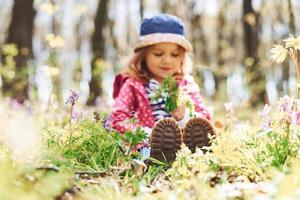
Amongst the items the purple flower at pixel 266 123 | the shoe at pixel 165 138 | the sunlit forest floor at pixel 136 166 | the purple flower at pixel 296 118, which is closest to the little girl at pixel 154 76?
the sunlit forest floor at pixel 136 166

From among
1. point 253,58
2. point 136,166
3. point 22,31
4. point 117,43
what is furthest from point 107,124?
point 117,43

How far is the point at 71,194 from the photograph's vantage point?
192 centimetres

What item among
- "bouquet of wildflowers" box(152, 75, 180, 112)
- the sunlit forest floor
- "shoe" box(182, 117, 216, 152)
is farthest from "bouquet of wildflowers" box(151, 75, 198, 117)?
"shoe" box(182, 117, 216, 152)

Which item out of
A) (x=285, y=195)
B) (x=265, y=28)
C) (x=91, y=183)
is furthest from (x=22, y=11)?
(x=265, y=28)

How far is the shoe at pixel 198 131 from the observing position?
11.3 feet

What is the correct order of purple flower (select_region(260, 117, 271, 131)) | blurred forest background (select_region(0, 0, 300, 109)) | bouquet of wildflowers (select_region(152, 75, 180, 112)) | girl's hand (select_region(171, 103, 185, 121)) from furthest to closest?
blurred forest background (select_region(0, 0, 300, 109)) → girl's hand (select_region(171, 103, 185, 121)) → bouquet of wildflowers (select_region(152, 75, 180, 112)) → purple flower (select_region(260, 117, 271, 131))

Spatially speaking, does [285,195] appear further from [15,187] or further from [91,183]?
[91,183]

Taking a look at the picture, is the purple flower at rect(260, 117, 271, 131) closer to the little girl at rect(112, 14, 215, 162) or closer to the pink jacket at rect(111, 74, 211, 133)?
the little girl at rect(112, 14, 215, 162)

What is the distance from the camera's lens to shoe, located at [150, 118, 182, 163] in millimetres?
3383

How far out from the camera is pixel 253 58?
45.8 ft

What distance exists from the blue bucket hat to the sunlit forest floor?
113cm

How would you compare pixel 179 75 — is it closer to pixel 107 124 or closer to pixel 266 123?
pixel 107 124

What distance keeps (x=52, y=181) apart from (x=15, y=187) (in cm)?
13

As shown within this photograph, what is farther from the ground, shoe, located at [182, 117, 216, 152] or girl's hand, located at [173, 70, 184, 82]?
girl's hand, located at [173, 70, 184, 82]
